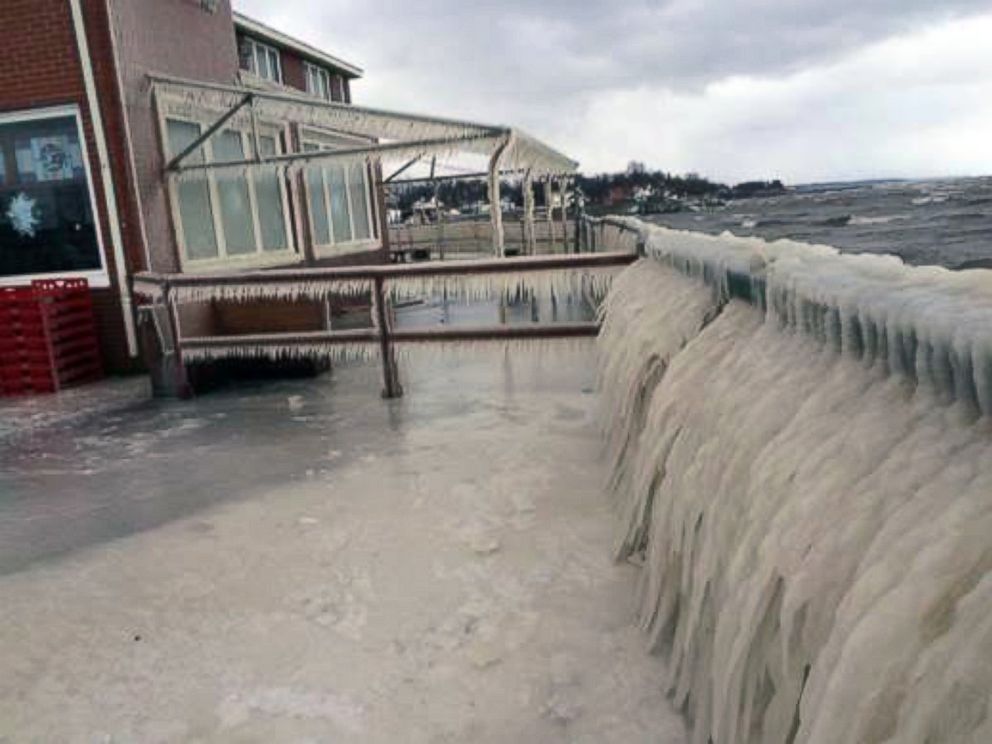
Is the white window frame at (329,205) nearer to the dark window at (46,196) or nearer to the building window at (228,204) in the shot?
the building window at (228,204)

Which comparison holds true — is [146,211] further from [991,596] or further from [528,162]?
[991,596]

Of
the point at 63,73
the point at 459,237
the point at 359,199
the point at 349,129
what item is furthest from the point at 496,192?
the point at 459,237

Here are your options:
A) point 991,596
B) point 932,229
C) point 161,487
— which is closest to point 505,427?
point 161,487

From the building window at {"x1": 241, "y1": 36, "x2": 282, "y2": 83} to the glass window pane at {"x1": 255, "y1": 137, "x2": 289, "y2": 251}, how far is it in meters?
4.57

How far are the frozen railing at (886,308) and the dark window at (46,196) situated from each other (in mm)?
8544

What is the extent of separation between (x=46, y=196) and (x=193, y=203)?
1.68 m

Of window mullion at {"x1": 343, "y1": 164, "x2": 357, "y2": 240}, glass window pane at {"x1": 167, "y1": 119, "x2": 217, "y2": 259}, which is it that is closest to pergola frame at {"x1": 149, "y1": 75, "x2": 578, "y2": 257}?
glass window pane at {"x1": 167, "y1": 119, "x2": 217, "y2": 259}

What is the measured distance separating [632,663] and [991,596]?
1786mm

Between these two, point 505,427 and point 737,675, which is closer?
point 737,675

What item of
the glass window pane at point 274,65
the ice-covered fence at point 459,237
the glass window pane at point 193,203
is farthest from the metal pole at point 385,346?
the ice-covered fence at point 459,237

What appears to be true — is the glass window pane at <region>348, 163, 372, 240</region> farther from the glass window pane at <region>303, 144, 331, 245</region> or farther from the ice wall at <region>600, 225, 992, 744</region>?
the ice wall at <region>600, 225, 992, 744</region>

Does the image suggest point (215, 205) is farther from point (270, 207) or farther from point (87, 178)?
point (87, 178)

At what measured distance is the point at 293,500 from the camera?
4.61 m

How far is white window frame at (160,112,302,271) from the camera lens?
977cm
